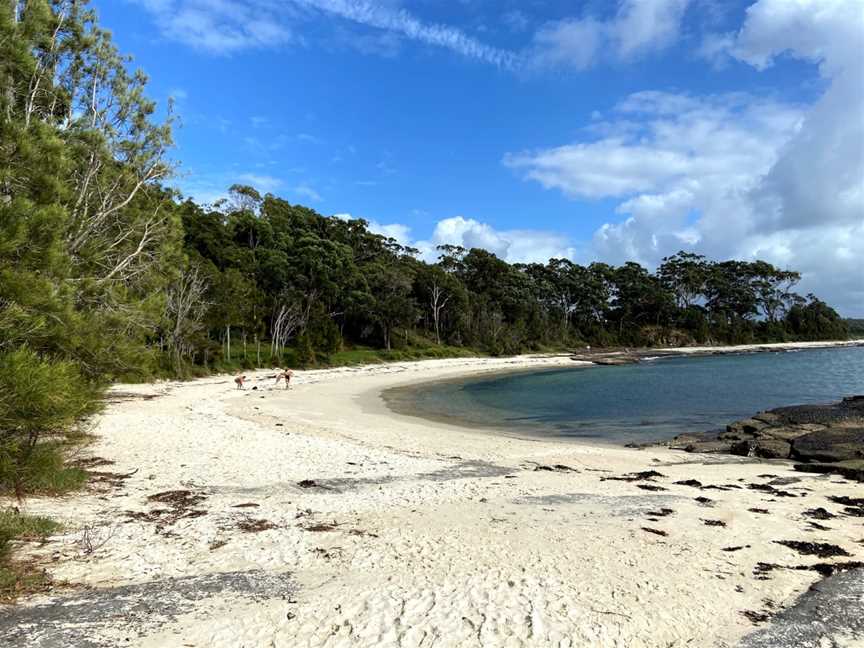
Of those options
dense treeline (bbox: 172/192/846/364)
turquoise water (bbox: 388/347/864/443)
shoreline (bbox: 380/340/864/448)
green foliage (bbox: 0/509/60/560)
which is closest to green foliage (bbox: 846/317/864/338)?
dense treeline (bbox: 172/192/846/364)

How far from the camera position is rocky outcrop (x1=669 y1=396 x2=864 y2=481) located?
14.8m

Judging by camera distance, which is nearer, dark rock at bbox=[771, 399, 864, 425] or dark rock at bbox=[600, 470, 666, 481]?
dark rock at bbox=[600, 470, 666, 481]

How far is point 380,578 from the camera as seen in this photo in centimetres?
643

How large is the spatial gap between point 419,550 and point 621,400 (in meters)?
27.9

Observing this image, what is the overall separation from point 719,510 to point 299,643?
7.89m

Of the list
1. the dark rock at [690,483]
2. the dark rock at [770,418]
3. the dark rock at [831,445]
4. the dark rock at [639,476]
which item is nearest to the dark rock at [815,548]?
the dark rock at [690,483]

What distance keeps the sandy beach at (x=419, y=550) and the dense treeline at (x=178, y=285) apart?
1638mm

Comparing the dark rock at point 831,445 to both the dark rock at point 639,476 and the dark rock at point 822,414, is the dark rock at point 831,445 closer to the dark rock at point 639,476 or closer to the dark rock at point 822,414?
the dark rock at point 822,414

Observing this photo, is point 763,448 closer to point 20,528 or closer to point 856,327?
point 20,528

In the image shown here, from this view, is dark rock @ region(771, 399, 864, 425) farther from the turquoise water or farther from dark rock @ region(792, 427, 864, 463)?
dark rock @ region(792, 427, 864, 463)

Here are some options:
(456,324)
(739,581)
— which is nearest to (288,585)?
(739,581)

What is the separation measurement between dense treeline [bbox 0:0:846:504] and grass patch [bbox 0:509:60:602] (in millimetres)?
524

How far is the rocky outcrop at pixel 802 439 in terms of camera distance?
14.8 m

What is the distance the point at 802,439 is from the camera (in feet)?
57.1
